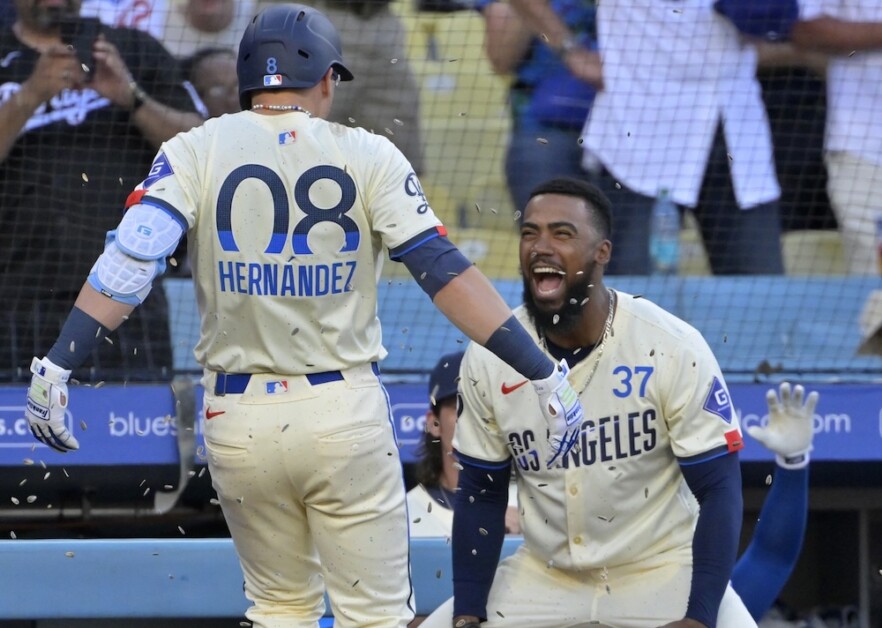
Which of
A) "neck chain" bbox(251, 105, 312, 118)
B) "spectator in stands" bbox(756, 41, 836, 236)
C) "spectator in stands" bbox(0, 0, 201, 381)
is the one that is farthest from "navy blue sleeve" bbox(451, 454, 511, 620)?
"spectator in stands" bbox(756, 41, 836, 236)

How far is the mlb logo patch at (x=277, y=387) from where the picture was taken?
3.20m

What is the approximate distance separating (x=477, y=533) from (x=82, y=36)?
10.6 feet

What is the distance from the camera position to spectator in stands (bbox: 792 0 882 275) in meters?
6.56

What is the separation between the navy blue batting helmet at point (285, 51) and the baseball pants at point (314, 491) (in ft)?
2.21

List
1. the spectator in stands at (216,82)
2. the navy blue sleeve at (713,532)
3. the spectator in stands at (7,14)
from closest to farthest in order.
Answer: the navy blue sleeve at (713,532), the spectator in stands at (7,14), the spectator in stands at (216,82)

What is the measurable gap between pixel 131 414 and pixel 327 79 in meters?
2.48

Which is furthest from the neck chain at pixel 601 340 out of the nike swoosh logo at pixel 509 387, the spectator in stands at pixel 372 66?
the spectator in stands at pixel 372 66

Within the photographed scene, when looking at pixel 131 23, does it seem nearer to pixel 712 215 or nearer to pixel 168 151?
pixel 712 215

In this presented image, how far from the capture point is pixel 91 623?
4.51 m

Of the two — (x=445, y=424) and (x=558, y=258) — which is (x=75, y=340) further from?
(x=445, y=424)

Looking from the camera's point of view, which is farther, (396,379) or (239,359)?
(396,379)

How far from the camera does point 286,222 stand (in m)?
3.15

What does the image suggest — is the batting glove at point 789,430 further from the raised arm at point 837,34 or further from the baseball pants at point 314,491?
the raised arm at point 837,34

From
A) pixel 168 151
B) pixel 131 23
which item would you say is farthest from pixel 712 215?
pixel 168 151
